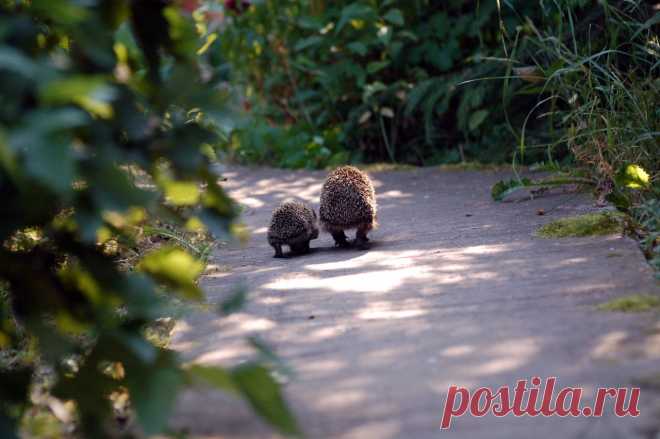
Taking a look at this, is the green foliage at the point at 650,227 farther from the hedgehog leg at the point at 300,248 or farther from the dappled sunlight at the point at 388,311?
the hedgehog leg at the point at 300,248

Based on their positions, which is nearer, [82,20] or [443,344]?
[82,20]

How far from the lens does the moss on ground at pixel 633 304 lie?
3213 millimetres

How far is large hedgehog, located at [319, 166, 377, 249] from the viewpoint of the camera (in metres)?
5.84

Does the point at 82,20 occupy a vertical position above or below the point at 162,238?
above

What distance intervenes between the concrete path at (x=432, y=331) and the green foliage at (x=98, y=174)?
0.43 m

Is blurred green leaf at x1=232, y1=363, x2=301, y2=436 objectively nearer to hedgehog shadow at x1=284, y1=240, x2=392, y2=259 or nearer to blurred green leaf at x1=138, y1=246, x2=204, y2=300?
blurred green leaf at x1=138, y1=246, x2=204, y2=300

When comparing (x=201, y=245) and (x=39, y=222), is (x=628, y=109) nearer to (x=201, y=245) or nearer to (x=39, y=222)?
(x=201, y=245)

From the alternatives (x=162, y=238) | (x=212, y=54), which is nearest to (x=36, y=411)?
(x=162, y=238)

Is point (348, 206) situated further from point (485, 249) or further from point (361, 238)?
point (485, 249)

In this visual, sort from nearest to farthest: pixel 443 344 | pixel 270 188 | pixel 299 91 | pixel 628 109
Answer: pixel 443 344 → pixel 628 109 → pixel 270 188 → pixel 299 91

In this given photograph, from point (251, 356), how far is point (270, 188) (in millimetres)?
5915

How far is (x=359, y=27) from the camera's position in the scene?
412 inches

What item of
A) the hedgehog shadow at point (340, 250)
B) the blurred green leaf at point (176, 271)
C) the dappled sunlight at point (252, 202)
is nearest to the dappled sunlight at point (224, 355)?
the blurred green leaf at point (176, 271)

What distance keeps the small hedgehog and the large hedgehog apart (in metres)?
0.17
